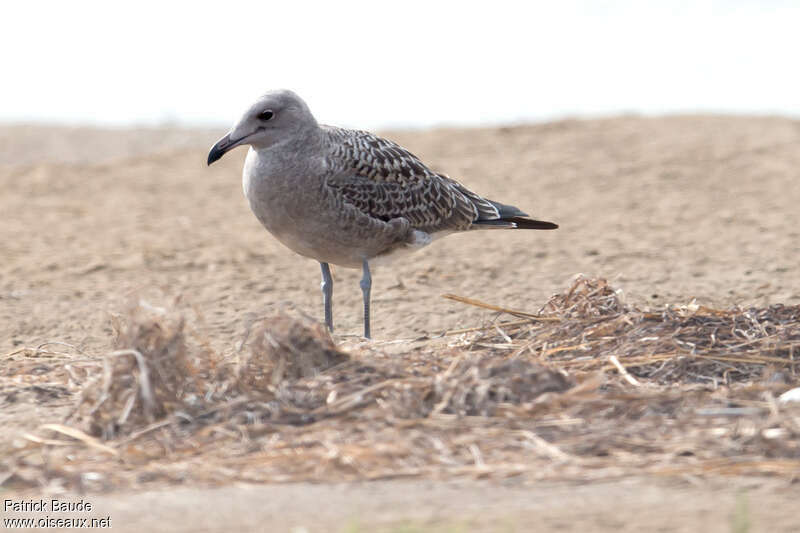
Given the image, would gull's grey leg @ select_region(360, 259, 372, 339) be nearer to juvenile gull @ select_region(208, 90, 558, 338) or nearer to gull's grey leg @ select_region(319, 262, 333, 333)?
juvenile gull @ select_region(208, 90, 558, 338)

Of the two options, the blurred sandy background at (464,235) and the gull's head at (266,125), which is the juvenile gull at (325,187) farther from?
the blurred sandy background at (464,235)

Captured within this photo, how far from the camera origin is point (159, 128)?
22.2 meters

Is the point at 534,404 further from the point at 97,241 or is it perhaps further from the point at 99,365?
the point at 97,241

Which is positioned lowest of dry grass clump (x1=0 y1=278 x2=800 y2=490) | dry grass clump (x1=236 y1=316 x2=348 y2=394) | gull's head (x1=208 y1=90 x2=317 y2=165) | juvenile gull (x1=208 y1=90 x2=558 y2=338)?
dry grass clump (x1=0 y1=278 x2=800 y2=490)

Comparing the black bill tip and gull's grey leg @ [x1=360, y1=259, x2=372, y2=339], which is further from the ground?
the black bill tip

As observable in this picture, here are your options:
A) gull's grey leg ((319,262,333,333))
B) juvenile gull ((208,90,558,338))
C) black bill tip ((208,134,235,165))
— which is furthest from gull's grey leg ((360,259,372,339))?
black bill tip ((208,134,235,165))

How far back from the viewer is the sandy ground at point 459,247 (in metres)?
4.35

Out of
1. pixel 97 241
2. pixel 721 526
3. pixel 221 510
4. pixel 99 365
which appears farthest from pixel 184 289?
pixel 721 526

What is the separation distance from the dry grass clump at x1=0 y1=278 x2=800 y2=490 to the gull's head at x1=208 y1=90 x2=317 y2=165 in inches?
60.8

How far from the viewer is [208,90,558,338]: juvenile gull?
6.78 metres

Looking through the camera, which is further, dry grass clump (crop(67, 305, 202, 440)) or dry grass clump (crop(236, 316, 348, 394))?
dry grass clump (crop(236, 316, 348, 394))

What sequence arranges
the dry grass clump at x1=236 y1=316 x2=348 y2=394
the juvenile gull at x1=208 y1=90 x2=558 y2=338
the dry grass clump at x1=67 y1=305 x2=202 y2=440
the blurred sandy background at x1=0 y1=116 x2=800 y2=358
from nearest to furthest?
the dry grass clump at x1=67 y1=305 x2=202 y2=440 < the dry grass clump at x1=236 y1=316 x2=348 y2=394 < the juvenile gull at x1=208 y1=90 x2=558 y2=338 < the blurred sandy background at x1=0 y1=116 x2=800 y2=358

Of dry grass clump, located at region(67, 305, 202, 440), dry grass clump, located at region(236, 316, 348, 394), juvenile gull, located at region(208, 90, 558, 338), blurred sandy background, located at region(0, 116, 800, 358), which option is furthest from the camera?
blurred sandy background, located at region(0, 116, 800, 358)

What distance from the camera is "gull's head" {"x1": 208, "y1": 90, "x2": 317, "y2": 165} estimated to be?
6863mm
